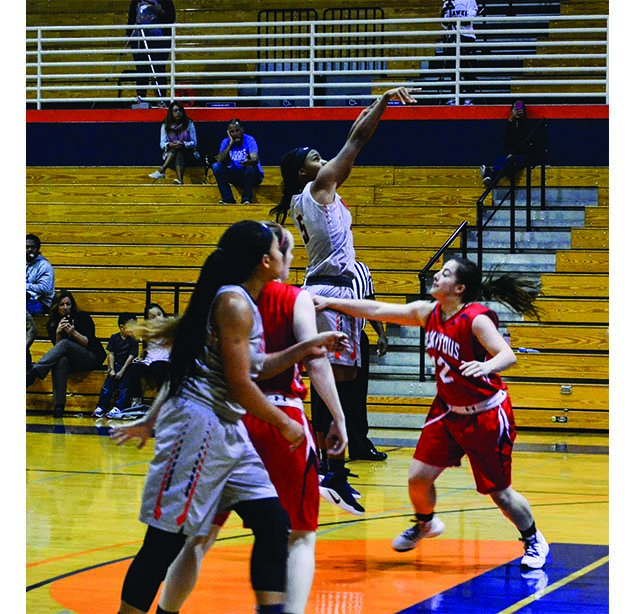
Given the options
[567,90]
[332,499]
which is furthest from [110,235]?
[332,499]

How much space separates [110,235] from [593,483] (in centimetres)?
775

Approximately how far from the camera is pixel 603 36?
54.4 ft

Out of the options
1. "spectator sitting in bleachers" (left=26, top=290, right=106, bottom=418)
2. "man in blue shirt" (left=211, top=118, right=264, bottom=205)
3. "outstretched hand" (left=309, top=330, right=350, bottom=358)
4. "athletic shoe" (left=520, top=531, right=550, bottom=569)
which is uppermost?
"man in blue shirt" (left=211, top=118, right=264, bottom=205)

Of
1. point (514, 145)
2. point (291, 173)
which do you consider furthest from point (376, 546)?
point (514, 145)

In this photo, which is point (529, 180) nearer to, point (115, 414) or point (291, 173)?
point (115, 414)

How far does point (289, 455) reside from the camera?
15.4 ft

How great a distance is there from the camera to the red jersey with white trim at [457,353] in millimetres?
6039

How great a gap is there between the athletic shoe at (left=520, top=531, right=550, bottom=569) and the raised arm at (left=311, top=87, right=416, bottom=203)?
2069mm

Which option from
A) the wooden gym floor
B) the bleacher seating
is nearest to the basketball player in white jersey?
the wooden gym floor

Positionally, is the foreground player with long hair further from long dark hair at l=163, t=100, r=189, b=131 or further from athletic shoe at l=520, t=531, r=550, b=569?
long dark hair at l=163, t=100, r=189, b=131

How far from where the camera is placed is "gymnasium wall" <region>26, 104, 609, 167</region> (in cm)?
1509

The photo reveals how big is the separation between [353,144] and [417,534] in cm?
205

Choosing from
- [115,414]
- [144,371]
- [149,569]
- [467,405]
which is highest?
[467,405]

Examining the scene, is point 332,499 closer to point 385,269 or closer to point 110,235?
point 385,269
